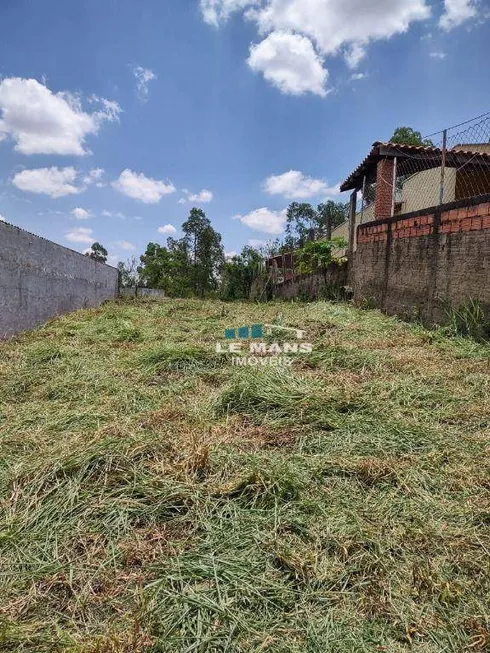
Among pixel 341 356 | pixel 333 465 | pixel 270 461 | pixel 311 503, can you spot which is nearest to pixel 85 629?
pixel 311 503

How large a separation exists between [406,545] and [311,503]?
0.38 m

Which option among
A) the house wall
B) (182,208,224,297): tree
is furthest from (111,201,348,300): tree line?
the house wall

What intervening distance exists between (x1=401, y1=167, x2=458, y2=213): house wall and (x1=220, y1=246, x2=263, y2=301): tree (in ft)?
22.1

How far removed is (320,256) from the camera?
10.6 m

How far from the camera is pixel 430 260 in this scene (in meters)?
5.75

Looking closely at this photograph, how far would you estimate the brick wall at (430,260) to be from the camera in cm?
481

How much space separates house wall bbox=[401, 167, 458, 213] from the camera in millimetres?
8625

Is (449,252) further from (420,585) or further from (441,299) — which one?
(420,585)

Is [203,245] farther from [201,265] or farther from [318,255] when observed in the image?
[318,255]

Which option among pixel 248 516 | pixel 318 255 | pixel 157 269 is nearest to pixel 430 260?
pixel 318 255

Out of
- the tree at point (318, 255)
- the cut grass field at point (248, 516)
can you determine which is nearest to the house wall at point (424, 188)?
the tree at point (318, 255)

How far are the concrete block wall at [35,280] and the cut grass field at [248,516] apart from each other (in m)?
3.56

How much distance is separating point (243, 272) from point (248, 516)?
14807 mm

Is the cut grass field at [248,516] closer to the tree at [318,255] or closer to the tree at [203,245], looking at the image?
the tree at [318,255]
